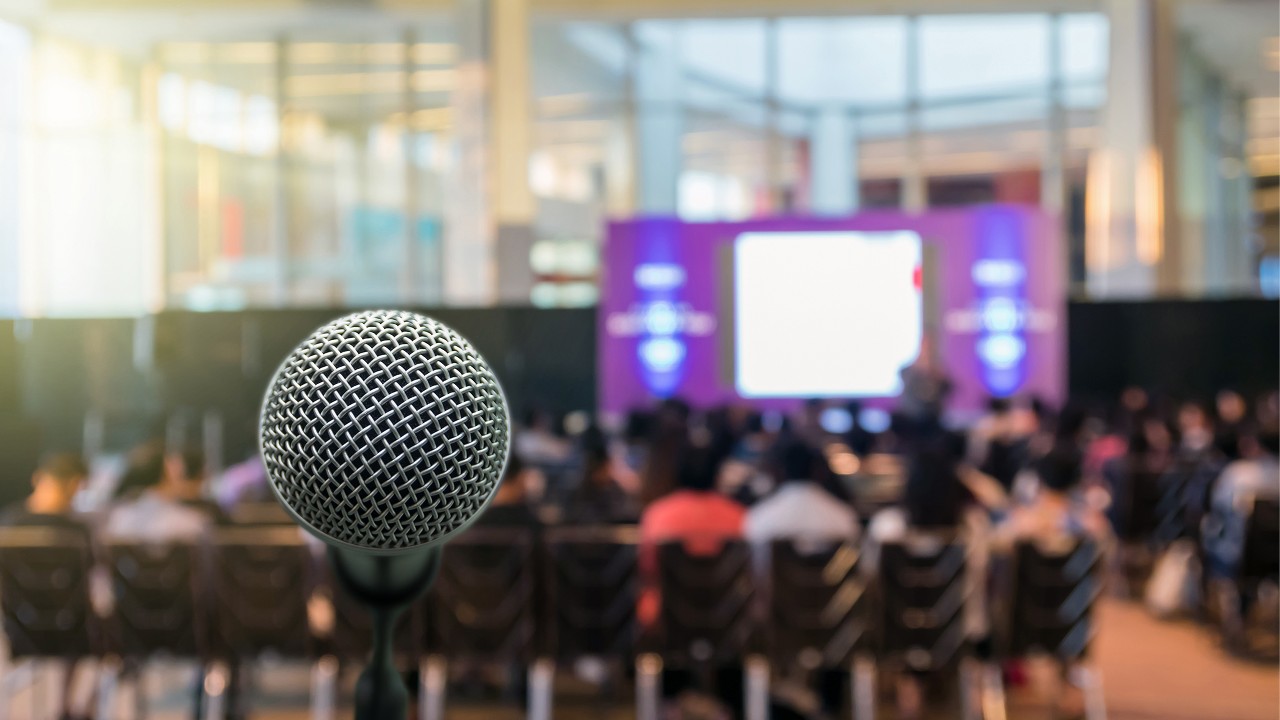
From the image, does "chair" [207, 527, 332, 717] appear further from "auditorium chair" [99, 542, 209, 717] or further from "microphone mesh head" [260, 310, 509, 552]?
"microphone mesh head" [260, 310, 509, 552]

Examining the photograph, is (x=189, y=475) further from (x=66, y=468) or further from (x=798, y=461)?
(x=798, y=461)

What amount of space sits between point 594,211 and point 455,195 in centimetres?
270

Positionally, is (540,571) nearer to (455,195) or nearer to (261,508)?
(261,508)

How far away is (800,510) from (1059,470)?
343 centimetres

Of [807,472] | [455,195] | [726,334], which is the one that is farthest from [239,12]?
[807,472]

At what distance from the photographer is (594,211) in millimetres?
16062

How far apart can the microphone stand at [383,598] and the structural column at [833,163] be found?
15753mm

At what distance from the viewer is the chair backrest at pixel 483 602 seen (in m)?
4.46

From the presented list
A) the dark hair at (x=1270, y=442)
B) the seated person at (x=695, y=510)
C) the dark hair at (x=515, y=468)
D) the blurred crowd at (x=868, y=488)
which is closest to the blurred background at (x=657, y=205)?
the blurred crowd at (x=868, y=488)

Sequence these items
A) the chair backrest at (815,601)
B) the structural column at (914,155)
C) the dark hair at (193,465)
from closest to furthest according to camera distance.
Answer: the chair backrest at (815,601) → the dark hair at (193,465) → the structural column at (914,155)

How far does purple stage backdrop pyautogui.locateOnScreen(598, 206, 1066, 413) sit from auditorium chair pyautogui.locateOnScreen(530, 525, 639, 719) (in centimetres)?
806

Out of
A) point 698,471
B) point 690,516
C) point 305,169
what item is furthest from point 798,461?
point 305,169

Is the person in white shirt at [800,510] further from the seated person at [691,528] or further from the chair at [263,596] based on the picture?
the chair at [263,596]

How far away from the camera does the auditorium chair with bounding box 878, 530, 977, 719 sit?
14.5 feet
